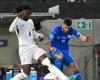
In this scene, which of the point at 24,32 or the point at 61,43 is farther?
the point at 61,43

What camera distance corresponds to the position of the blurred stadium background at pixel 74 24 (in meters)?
14.2

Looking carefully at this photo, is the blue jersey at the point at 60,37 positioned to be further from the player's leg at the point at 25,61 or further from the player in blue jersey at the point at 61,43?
the player's leg at the point at 25,61

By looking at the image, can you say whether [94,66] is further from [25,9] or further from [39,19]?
[25,9]

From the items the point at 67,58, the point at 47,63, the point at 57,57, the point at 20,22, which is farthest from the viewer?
the point at 67,58

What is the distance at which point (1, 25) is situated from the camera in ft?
49.0

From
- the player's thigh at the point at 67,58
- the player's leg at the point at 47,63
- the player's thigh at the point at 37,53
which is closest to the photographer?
the player's leg at the point at 47,63

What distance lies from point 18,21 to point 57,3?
18.5 feet

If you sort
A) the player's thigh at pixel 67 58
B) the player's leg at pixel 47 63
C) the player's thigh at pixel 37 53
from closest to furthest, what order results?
the player's leg at pixel 47 63, the player's thigh at pixel 37 53, the player's thigh at pixel 67 58

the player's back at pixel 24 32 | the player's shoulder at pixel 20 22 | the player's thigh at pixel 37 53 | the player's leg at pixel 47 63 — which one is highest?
the player's shoulder at pixel 20 22

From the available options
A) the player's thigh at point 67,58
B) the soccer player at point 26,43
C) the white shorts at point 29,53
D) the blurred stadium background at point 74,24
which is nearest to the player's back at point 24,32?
the soccer player at point 26,43

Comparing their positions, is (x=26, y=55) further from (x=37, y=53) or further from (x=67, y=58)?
(x=67, y=58)

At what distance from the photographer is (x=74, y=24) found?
554 inches

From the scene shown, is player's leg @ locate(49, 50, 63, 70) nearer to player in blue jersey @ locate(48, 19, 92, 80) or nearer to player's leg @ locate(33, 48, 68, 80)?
player in blue jersey @ locate(48, 19, 92, 80)

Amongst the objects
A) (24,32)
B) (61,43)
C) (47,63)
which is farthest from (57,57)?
(47,63)
